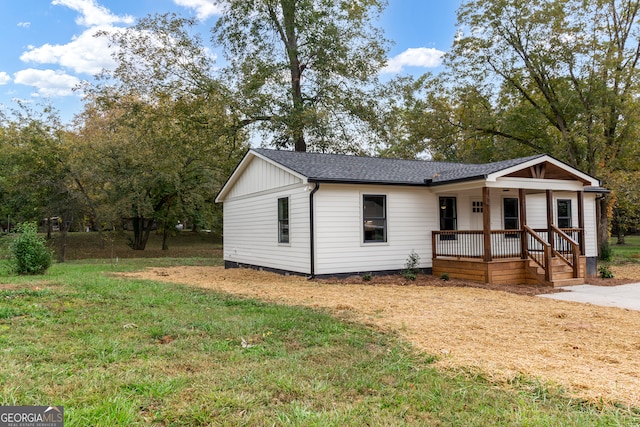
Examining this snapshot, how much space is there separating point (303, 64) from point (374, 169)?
38.4 feet

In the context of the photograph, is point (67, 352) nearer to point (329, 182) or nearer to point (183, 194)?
point (329, 182)

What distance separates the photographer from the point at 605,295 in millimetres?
8734

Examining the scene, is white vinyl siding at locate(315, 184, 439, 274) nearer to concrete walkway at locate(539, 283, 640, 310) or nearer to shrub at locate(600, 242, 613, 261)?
concrete walkway at locate(539, 283, 640, 310)

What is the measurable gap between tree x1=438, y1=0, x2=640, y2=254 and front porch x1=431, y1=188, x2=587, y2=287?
8.99 meters

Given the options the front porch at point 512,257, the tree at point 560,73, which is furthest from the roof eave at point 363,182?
the tree at point 560,73

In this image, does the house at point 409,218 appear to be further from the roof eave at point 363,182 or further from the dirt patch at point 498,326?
the dirt patch at point 498,326

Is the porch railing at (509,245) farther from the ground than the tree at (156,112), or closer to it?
closer to it

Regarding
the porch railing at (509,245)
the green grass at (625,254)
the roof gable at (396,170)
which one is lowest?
the green grass at (625,254)

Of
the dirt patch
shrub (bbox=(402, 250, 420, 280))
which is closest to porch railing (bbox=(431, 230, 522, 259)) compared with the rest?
shrub (bbox=(402, 250, 420, 280))

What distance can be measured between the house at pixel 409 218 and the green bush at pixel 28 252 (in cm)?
605

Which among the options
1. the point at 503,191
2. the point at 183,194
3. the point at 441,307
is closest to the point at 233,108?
the point at 183,194

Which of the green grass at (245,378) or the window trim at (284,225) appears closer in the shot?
the green grass at (245,378)

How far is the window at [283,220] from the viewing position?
12188mm

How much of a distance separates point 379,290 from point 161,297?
14.8ft
